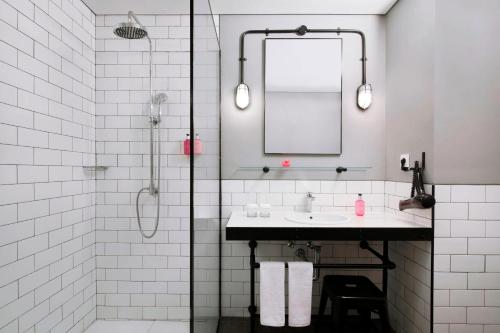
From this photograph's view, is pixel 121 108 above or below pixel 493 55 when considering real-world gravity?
below

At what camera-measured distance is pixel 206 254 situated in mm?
1531

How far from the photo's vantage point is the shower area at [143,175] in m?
2.18

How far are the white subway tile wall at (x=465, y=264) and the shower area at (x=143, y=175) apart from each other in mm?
1786

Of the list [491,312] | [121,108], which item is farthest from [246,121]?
[491,312]

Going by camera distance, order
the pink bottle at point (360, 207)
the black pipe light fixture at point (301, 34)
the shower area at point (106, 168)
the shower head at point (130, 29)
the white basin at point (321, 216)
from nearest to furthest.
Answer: the shower area at point (106, 168)
the shower head at point (130, 29)
the white basin at point (321, 216)
the pink bottle at point (360, 207)
the black pipe light fixture at point (301, 34)

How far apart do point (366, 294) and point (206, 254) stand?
1.01 m

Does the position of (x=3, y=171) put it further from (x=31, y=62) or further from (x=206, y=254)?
(x=206, y=254)

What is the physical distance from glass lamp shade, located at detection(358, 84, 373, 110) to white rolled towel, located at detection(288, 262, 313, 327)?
4.45 ft

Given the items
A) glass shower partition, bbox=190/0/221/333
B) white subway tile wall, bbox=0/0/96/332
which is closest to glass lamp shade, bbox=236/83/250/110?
glass shower partition, bbox=190/0/221/333

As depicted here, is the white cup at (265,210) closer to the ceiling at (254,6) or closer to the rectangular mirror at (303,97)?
the rectangular mirror at (303,97)

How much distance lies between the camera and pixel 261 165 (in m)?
2.25

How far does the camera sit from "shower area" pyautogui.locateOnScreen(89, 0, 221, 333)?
2180 millimetres

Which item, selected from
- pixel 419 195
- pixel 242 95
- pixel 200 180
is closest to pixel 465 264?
pixel 419 195

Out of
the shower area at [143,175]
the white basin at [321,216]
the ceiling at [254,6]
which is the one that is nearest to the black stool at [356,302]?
the white basin at [321,216]
